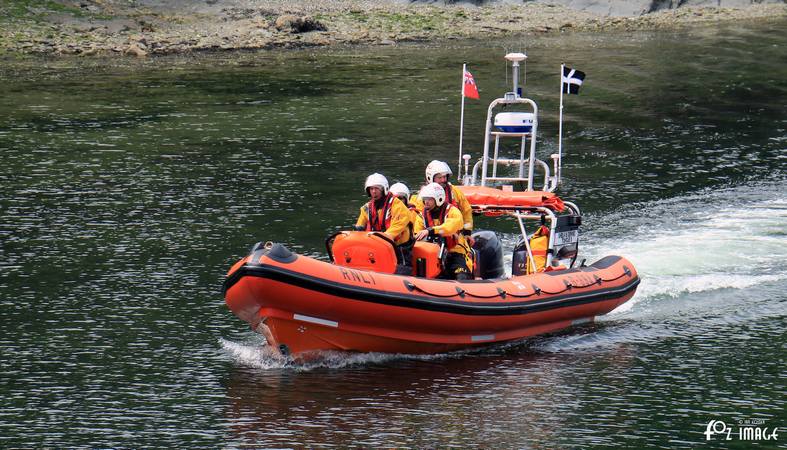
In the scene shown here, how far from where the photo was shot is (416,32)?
43.0 m

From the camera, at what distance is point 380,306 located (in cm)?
1128

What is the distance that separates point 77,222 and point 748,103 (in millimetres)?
17013

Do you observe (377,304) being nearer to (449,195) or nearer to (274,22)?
(449,195)

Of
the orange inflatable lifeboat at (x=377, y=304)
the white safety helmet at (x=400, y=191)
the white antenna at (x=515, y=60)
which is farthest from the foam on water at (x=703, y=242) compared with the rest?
the white safety helmet at (x=400, y=191)

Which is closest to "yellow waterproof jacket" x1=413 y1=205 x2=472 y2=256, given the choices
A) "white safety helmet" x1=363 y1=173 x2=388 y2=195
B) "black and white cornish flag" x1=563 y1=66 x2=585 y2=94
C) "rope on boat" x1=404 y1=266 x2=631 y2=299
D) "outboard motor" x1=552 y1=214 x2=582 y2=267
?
"white safety helmet" x1=363 y1=173 x2=388 y2=195

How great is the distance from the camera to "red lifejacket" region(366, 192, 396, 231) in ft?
40.2

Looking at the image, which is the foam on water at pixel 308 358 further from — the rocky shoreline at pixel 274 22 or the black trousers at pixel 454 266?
the rocky shoreline at pixel 274 22

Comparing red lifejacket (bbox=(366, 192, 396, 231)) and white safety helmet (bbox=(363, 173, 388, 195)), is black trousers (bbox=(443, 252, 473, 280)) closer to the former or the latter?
red lifejacket (bbox=(366, 192, 396, 231))

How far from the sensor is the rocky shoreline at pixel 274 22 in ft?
128

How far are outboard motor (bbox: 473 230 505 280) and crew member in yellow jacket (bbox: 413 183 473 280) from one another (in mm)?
463

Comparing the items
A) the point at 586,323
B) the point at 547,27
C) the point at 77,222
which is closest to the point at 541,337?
the point at 586,323

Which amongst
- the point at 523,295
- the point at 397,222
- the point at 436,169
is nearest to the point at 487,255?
the point at 523,295

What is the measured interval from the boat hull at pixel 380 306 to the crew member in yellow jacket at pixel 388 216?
0.67 metres

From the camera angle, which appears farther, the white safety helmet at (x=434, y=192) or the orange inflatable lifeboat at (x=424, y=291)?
the white safety helmet at (x=434, y=192)
